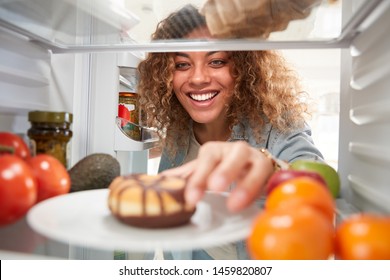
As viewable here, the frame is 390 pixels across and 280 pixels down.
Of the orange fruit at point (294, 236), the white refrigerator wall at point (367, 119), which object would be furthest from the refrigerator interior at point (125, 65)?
the orange fruit at point (294, 236)

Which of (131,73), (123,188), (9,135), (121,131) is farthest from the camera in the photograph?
(131,73)

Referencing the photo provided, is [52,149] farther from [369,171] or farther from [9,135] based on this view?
[369,171]

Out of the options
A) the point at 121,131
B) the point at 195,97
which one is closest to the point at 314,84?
the point at 195,97

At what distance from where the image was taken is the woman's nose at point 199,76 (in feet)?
3.33

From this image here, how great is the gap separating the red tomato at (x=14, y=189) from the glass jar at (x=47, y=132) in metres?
0.15

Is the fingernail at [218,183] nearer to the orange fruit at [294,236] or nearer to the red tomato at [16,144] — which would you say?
the orange fruit at [294,236]

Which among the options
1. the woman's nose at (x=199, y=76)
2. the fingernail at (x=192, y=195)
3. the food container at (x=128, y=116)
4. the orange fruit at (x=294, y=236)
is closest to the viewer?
the orange fruit at (x=294, y=236)

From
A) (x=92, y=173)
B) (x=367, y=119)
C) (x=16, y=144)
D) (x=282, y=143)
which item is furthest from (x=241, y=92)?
(x=16, y=144)

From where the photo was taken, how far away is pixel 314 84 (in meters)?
1.44

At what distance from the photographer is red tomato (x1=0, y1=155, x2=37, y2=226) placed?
0.67m

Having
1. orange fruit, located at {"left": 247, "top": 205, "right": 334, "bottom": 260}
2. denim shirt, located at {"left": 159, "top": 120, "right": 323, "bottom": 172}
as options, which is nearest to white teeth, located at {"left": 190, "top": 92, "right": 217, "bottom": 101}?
denim shirt, located at {"left": 159, "top": 120, "right": 323, "bottom": 172}

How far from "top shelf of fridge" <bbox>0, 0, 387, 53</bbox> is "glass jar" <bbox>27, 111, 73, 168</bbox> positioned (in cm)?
25
